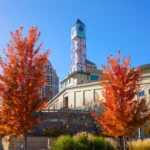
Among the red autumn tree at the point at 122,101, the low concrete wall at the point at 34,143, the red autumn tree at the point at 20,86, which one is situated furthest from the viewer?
the low concrete wall at the point at 34,143

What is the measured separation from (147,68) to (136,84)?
110ft

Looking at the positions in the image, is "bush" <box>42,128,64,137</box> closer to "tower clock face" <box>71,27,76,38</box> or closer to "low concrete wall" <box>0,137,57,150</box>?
"low concrete wall" <box>0,137,57,150</box>

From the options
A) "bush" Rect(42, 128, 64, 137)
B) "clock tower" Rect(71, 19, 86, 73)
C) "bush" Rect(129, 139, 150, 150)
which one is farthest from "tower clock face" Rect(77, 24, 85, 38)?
"bush" Rect(129, 139, 150, 150)

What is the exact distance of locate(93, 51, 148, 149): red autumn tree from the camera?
1315 centimetres

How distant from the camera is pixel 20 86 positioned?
38.9ft

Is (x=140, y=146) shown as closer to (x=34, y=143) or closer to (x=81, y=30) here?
(x=34, y=143)

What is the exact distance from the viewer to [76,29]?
294ft

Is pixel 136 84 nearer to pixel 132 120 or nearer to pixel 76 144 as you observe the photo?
pixel 132 120

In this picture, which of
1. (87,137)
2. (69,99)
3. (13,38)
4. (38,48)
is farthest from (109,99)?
(69,99)

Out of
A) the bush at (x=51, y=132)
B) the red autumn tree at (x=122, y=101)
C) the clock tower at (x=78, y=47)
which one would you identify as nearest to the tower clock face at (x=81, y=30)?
the clock tower at (x=78, y=47)

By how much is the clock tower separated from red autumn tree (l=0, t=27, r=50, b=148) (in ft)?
217

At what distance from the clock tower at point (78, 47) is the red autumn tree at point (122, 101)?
6448cm

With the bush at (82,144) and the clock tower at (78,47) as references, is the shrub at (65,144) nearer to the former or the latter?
the bush at (82,144)

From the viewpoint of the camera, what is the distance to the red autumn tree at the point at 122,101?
13.1 m
